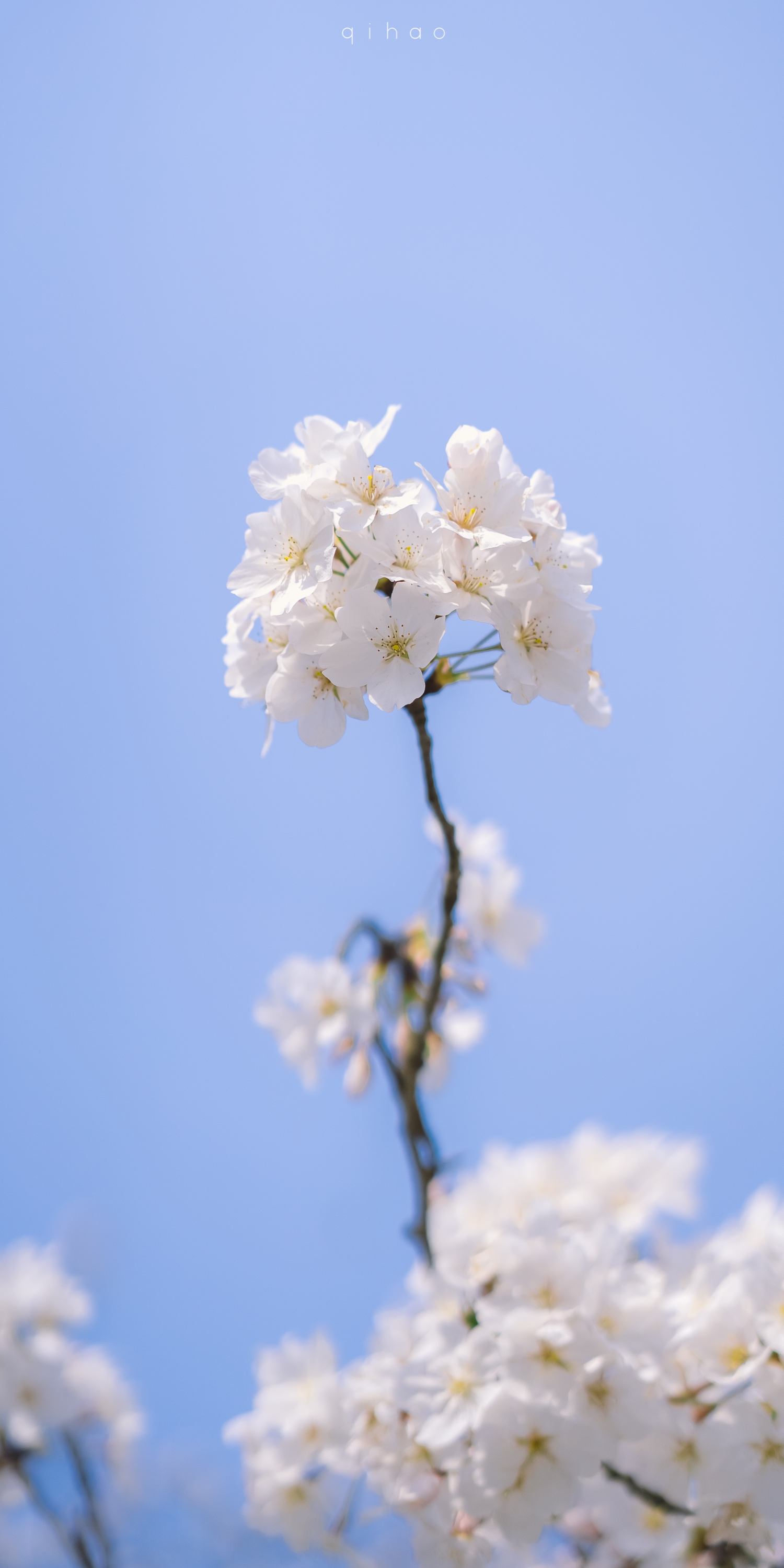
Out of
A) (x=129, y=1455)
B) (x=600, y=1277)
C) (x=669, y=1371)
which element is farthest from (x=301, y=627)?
(x=129, y=1455)

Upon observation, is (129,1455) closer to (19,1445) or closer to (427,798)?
(19,1445)

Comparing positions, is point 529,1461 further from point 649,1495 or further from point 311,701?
point 311,701

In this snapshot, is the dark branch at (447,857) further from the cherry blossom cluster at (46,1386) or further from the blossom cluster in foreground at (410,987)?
the cherry blossom cluster at (46,1386)

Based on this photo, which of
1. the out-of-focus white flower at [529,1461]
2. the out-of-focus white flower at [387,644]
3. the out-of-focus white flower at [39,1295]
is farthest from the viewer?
the out-of-focus white flower at [39,1295]

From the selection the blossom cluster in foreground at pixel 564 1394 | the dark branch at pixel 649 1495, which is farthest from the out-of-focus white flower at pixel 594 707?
the dark branch at pixel 649 1495

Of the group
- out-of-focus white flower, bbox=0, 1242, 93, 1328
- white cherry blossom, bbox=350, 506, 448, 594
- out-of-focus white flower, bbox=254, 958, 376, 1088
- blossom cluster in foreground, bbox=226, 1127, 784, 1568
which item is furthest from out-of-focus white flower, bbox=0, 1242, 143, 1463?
white cherry blossom, bbox=350, 506, 448, 594

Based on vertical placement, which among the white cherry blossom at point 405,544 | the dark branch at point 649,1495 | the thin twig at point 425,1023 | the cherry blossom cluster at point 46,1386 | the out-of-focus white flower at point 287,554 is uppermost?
the out-of-focus white flower at point 287,554
